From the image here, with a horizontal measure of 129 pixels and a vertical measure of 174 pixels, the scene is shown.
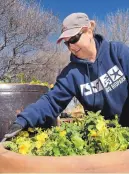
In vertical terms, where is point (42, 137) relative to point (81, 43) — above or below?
below

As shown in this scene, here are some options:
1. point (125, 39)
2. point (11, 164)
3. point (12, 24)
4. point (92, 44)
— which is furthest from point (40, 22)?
point (11, 164)

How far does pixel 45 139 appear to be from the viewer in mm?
1424

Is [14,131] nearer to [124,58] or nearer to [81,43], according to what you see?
[81,43]

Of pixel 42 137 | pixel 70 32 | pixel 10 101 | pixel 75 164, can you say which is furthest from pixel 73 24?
pixel 10 101

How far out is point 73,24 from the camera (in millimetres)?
2008

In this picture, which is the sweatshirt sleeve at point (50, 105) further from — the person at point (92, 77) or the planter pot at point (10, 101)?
the planter pot at point (10, 101)

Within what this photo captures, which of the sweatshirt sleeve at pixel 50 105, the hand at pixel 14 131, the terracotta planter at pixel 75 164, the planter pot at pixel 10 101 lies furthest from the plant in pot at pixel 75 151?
the planter pot at pixel 10 101

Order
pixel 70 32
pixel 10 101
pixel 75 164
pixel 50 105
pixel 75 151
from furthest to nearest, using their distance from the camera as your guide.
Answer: pixel 10 101 < pixel 50 105 < pixel 70 32 < pixel 75 151 < pixel 75 164

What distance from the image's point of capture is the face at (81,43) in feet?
6.55

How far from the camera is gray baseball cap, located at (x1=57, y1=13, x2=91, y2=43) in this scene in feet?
6.44

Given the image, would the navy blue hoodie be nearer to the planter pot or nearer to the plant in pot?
the plant in pot

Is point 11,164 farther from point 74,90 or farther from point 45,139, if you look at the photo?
point 74,90

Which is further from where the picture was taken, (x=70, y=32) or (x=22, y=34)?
(x=22, y=34)

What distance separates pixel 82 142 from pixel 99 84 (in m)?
0.95
